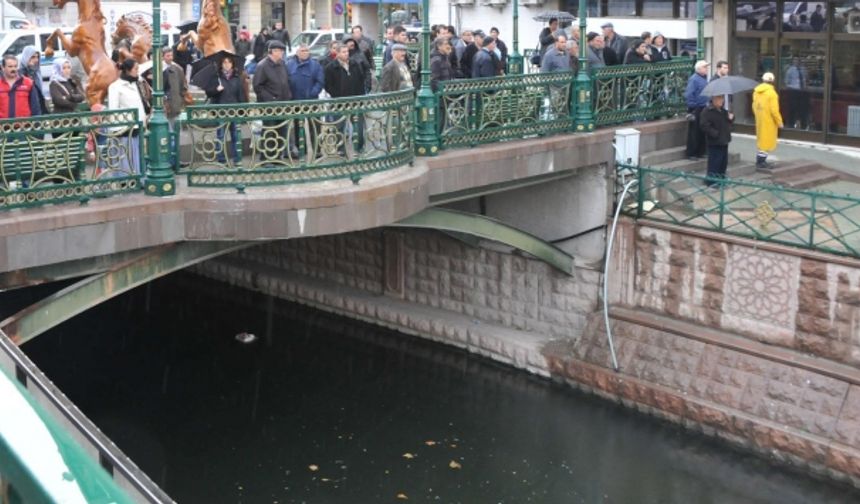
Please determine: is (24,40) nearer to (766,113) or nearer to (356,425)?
(356,425)

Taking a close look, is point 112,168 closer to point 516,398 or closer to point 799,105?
point 516,398

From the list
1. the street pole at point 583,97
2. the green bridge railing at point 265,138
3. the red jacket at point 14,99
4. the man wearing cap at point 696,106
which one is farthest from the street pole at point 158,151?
the man wearing cap at point 696,106

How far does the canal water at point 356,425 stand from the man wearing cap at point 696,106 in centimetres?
431

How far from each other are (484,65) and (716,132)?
11.1 ft

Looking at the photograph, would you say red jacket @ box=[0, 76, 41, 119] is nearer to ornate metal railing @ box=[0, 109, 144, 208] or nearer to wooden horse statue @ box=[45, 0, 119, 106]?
wooden horse statue @ box=[45, 0, 119, 106]

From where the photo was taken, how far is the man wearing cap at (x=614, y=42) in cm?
1833

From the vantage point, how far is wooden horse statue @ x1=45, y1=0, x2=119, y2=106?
12.4 m

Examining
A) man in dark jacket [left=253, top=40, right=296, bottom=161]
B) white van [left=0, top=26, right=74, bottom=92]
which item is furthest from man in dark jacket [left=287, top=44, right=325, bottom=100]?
white van [left=0, top=26, right=74, bottom=92]

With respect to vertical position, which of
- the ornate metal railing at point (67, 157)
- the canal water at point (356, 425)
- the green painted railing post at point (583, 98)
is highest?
the green painted railing post at point (583, 98)

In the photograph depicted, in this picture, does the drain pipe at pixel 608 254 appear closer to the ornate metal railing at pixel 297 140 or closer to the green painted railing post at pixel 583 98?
the green painted railing post at pixel 583 98

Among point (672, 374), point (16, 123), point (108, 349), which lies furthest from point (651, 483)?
point (108, 349)

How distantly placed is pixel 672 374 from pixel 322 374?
514cm

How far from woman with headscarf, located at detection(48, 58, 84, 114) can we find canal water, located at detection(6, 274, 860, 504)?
4.02 metres

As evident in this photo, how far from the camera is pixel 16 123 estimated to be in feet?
32.0
